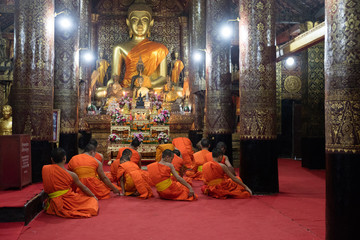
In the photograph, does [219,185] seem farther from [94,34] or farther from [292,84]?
[94,34]

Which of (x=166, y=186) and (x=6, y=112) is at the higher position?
(x=6, y=112)

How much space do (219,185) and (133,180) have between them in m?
1.56

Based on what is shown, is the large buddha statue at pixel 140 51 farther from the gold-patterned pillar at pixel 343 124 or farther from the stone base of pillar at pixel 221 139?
the gold-patterned pillar at pixel 343 124

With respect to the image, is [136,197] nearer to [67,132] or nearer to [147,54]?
[67,132]

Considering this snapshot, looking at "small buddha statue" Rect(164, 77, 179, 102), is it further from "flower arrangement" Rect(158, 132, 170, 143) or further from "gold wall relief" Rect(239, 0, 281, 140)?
"gold wall relief" Rect(239, 0, 281, 140)

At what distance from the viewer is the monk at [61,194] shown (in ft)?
17.6

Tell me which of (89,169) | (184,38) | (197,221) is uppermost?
(184,38)

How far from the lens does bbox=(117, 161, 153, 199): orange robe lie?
22.9ft

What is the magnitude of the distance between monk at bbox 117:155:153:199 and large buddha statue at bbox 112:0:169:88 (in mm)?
11272

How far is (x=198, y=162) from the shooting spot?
9492mm

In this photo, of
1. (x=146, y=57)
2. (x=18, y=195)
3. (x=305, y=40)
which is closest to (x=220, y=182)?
(x=18, y=195)

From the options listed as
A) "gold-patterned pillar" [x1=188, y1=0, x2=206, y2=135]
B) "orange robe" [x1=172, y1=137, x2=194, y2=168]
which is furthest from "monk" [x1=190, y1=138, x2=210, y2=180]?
"gold-patterned pillar" [x1=188, y1=0, x2=206, y2=135]

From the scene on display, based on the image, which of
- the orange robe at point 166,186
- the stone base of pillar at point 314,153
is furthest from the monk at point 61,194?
the stone base of pillar at point 314,153

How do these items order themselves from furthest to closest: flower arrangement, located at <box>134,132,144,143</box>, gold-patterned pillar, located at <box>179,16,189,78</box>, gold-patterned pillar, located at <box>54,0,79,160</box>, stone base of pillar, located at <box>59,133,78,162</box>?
1. gold-patterned pillar, located at <box>179,16,189,78</box>
2. flower arrangement, located at <box>134,132,144,143</box>
3. gold-patterned pillar, located at <box>54,0,79,160</box>
4. stone base of pillar, located at <box>59,133,78,162</box>
